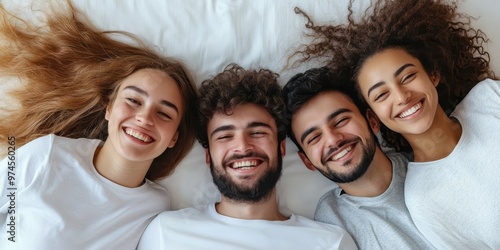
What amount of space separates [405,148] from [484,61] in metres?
0.51

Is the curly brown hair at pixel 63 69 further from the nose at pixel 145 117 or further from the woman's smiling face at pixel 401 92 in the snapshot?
the woman's smiling face at pixel 401 92

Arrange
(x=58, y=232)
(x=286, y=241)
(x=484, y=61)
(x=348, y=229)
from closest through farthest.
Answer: (x=58, y=232) < (x=286, y=241) < (x=348, y=229) < (x=484, y=61)

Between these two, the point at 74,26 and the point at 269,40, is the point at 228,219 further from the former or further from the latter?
the point at 74,26

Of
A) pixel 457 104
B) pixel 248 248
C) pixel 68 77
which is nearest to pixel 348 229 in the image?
pixel 248 248

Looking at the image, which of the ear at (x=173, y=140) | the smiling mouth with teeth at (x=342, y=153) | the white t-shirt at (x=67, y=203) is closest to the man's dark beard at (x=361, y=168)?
the smiling mouth with teeth at (x=342, y=153)

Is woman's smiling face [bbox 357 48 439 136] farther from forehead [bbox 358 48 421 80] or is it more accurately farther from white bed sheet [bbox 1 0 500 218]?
white bed sheet [bbox 1 0 500 218]

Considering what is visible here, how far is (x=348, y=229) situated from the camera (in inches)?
71.9

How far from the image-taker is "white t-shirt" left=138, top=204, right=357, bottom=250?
1.70 meters

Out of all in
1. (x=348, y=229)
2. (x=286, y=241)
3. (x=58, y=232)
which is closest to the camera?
(x=58, y=232)

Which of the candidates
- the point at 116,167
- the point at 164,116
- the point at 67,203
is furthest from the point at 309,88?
the point at 67,203

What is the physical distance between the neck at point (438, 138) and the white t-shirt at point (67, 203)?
3.67 ft

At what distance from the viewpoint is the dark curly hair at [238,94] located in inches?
69.9

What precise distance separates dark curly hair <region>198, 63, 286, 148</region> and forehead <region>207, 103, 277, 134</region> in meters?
0.02

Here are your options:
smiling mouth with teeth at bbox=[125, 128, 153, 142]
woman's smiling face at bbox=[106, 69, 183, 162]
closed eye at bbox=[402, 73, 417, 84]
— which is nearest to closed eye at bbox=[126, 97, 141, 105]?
woman's smiling face at bbox=[106, 69, 183, 162]
